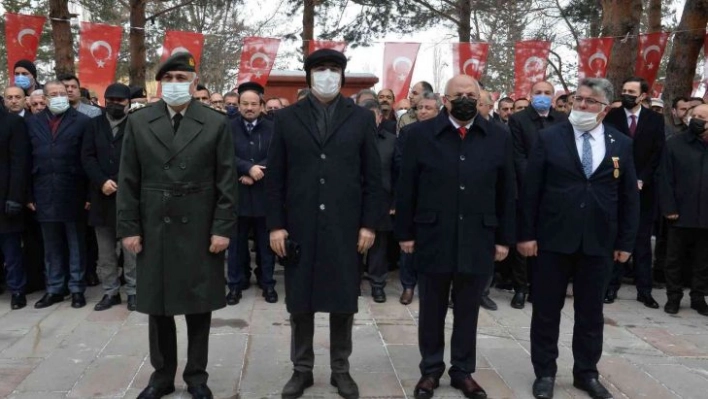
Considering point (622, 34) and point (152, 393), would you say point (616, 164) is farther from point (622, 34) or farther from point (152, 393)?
point (622, 34)

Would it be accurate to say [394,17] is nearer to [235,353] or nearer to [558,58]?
[558,58]

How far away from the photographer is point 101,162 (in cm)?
591

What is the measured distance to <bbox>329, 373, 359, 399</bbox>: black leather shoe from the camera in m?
3.95

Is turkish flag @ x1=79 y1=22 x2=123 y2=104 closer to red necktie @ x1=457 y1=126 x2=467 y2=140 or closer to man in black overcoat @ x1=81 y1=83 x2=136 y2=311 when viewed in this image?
man in black overcoat @ x1=81 y1=83 x2=136 y2=311

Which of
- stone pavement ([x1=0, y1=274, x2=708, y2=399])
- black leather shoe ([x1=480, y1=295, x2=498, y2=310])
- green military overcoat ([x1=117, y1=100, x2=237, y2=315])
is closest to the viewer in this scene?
green military overcoat ([x1=117, y1=100, x2=237, y2=315])

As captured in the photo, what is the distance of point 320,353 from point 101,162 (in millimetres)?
2811

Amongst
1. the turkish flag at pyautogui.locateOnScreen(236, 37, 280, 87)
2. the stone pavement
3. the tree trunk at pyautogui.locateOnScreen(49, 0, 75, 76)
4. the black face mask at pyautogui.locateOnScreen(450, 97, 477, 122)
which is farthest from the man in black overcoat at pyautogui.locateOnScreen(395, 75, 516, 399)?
the tree trunk at pyautogui.locateOnScreen(49, 0, 75, 76)

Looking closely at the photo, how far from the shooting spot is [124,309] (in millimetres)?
6039


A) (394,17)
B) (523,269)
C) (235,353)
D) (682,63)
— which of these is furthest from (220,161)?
(394,17)

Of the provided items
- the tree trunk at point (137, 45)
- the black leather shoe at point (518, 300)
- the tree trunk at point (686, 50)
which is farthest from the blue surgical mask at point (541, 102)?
the tree trunk at point (137, 45)

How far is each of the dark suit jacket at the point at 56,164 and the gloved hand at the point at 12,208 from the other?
0.17m

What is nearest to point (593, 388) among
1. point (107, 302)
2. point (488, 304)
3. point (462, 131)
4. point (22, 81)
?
point (462, 131)

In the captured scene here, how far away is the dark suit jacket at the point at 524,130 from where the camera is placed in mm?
6184

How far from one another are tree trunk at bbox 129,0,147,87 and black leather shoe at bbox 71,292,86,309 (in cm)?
1136
